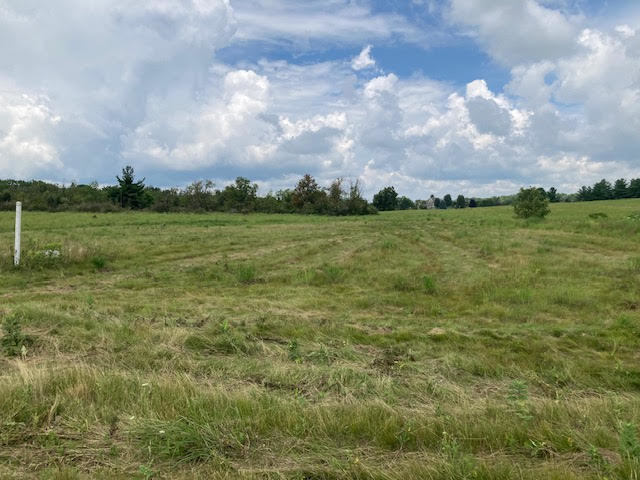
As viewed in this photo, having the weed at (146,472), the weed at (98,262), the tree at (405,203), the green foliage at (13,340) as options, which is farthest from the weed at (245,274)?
the tree at (405,203)

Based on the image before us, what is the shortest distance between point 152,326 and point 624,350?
8165 mm

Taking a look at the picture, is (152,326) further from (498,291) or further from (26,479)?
(498,291)

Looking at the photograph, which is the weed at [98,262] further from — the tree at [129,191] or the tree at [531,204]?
the tree at [129,191]

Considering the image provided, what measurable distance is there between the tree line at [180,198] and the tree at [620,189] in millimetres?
69995

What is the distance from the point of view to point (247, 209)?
7350cm

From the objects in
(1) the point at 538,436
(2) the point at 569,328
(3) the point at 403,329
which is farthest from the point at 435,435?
(2) the point at 569,328

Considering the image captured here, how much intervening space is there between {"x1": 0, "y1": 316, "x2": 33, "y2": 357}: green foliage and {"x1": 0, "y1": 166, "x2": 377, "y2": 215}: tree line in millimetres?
57106

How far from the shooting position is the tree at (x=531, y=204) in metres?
38.7

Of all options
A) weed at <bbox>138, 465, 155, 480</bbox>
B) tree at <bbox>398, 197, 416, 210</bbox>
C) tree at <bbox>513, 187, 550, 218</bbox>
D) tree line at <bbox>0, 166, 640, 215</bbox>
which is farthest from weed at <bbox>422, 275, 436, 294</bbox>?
tree at <bbox>398, 197, 416, 210</bbox>

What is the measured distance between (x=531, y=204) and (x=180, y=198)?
56630 millimetres

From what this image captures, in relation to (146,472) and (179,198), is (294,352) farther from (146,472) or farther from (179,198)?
(179,198)

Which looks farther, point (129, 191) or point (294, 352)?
point (129, 191)

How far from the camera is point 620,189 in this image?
10475 cm

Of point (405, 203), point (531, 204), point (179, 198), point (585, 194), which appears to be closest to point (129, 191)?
point (179, 198)
